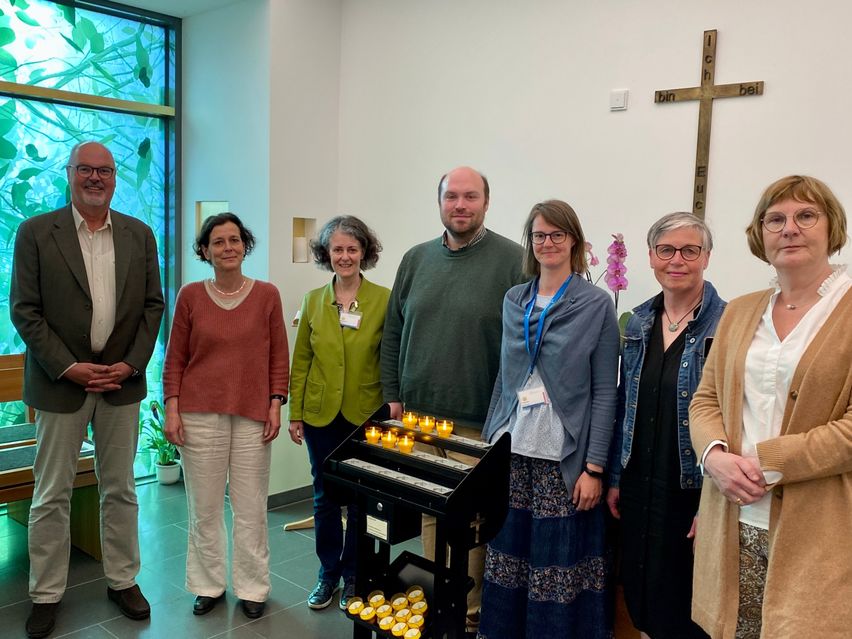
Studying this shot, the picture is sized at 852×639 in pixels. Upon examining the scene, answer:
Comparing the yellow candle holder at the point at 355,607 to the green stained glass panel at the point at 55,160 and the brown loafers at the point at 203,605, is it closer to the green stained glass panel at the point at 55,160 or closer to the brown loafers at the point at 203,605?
the brown loafers at the point at 203,605

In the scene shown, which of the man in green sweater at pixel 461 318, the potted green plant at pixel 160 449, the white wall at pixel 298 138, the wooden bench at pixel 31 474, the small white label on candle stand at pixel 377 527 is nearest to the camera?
the small white label on candle stand at pixel 377 527

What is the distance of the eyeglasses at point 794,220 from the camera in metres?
1.58

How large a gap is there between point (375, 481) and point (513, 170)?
7.09 ft

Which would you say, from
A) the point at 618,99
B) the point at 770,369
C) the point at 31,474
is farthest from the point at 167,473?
the point at 770,369

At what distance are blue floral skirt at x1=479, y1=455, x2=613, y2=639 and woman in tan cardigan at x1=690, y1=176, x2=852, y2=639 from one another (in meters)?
0.49

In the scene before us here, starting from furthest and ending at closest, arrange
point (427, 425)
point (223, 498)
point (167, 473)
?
point (167, 473) → point (223, 498) → point (427, 425)

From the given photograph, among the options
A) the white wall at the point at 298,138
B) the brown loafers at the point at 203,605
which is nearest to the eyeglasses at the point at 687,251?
the brown loafers at the point at 203,605

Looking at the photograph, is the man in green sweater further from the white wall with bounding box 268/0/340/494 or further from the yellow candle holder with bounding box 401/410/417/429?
the white wall with bounding box 268/0/340/494

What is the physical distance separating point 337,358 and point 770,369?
5.47ft

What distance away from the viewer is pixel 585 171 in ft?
10.9

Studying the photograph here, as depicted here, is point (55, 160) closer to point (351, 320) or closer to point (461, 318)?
point (351, 320)

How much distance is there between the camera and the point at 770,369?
1604mm

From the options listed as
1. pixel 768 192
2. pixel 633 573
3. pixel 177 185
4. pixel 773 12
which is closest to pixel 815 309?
pixel 768 192

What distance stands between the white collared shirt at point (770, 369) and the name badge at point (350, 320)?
1.57 metres
